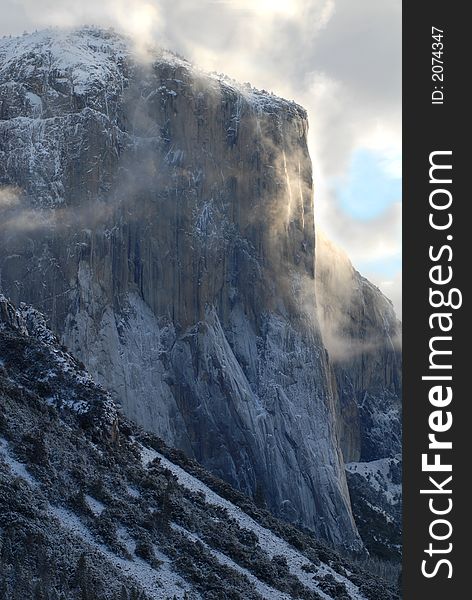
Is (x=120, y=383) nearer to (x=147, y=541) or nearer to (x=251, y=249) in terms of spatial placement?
(x=251, y=249)

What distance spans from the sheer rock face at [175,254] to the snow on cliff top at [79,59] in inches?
11.1

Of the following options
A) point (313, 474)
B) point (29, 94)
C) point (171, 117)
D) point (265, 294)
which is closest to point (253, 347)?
point (265, 294)

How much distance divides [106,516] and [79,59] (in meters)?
93.2

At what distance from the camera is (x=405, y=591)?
104 feet

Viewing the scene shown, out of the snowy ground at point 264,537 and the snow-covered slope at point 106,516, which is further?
the snowy ground at point 264,537

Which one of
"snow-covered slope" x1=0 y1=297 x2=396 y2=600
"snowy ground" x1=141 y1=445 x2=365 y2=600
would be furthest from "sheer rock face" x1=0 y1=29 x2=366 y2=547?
"snowy ground" x1=141 y1=445 x2=365 y2=600

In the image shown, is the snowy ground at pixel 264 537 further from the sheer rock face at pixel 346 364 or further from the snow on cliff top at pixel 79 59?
the sheer rock face at pixel 346 364

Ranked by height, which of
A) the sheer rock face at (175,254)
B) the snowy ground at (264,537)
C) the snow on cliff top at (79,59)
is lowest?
the snowy ground at (264,537)

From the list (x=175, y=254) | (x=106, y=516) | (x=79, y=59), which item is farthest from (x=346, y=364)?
(x=106, y=516)

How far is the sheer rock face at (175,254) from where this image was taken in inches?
5221

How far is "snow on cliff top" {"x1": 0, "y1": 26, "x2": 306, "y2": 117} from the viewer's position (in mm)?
141000

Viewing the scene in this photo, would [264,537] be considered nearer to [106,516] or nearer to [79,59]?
[106,516]

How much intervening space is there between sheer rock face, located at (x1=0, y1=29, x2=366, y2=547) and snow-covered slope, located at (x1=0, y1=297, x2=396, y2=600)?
42.9m

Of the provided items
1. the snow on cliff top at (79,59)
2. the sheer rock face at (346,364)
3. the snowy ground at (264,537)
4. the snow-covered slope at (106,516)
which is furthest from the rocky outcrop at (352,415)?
the snow-covered slope at (106,516)
